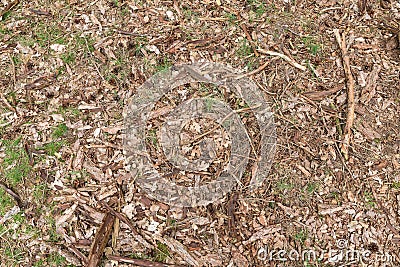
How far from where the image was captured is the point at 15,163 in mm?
2957

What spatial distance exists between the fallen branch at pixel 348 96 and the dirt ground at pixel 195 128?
0.06ft

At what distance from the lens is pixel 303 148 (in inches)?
113

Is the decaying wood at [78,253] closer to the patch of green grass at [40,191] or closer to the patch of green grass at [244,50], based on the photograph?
the patch of green grass at [40,191]

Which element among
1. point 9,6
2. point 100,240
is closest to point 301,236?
point 100,240

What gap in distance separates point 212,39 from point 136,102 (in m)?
0.76

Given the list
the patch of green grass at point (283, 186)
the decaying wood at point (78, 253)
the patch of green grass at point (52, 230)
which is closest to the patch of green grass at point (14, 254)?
the patch of green grass at point (52, 230)

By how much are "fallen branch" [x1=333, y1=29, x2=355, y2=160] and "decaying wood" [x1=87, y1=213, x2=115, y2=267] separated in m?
1.64

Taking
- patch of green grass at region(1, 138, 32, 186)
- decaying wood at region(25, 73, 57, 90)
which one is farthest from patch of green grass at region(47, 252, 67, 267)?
decaying wood at region(25, 73, 57, 90)

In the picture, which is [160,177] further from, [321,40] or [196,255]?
[321,40]

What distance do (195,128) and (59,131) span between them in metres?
0.97

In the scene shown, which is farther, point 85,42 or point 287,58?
point 85,42

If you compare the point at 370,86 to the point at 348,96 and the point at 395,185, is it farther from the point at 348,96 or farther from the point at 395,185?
the point at 395,185

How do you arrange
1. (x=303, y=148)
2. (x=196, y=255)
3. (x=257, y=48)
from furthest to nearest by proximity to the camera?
(x=257, y=48)
(x=303, y=148)
(x=196, y=255)

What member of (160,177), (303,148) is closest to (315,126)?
(303,148)
